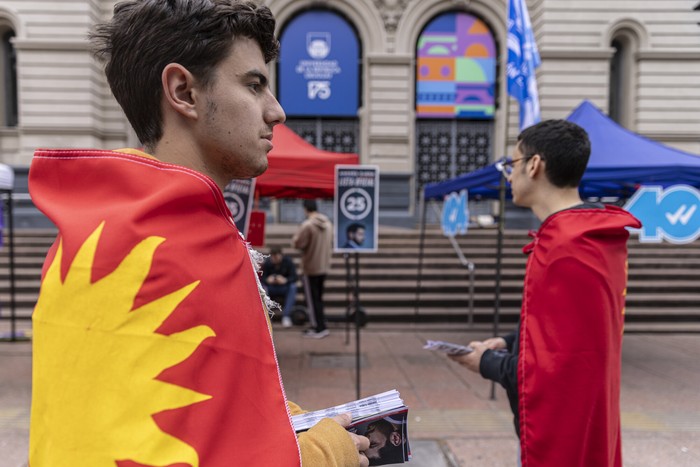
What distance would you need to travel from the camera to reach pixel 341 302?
10.1 m

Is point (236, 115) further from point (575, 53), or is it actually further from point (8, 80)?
point (8, 80)

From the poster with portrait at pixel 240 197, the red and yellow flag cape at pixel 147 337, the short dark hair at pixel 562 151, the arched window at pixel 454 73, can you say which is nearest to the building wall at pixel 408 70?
the arched window at pixel 454 73

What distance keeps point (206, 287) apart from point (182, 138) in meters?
0.37

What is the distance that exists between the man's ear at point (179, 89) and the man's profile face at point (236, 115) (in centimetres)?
1

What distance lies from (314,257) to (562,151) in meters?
6.10

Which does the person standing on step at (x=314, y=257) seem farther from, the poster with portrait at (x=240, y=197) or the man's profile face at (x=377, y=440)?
the man's profile face at (x=377, y=440)

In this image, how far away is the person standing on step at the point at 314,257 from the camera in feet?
26.7

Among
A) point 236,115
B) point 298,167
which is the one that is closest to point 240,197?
point 298,167

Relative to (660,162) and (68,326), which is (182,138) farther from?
(660,162)

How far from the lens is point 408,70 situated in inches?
624

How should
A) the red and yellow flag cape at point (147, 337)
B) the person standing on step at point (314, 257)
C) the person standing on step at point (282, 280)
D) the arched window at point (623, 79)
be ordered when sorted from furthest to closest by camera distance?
1. the arched window at point (623, 79)
2. the person standing on step at point (282, 280)
3. the person standing on step at point (314, 257)
4. the red and yellow flag cape at point (147, 337)

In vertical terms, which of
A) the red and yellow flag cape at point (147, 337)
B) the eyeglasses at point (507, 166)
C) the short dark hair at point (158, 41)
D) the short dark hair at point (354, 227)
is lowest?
the short dark hair at point (354, 227)


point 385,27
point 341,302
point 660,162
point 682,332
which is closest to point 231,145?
point 660,162

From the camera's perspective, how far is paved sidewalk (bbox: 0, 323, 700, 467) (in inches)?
162
